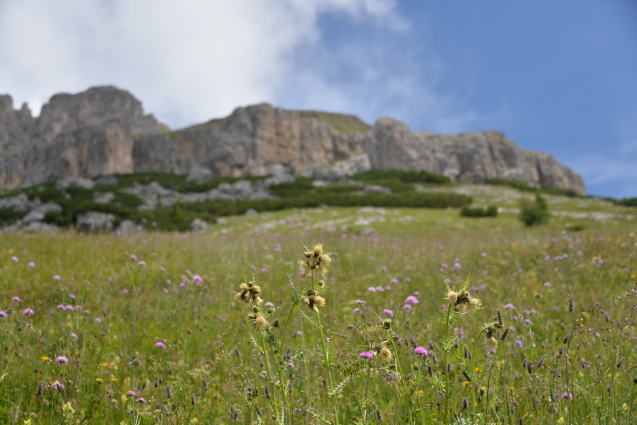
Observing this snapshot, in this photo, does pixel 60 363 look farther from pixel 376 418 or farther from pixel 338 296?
pixel 338 296

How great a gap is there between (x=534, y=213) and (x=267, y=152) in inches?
3508

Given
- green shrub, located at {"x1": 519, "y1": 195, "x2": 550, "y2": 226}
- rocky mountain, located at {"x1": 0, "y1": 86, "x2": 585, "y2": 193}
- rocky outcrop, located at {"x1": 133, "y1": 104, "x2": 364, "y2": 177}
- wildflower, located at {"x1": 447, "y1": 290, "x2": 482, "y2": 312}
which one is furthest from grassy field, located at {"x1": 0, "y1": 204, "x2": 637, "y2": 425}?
rocky outcrop, located at {"x1": 133, "y1": 104, "x2": 364, "y2": 177}

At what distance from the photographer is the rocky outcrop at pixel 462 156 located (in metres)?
101

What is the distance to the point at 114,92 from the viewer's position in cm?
16825

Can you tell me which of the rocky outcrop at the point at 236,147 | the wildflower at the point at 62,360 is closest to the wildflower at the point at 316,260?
the wildflower at the point at 62,360

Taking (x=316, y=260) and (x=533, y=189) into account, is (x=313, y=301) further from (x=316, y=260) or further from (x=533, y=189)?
(x=533, y=189)

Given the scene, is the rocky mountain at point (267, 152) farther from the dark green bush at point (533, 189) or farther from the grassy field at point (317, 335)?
the grassy field at point (317, 335)

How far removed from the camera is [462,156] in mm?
115438

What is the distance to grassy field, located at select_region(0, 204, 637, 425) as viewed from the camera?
7.61ft

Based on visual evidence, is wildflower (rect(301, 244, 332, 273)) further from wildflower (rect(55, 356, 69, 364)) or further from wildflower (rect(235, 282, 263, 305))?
wildflower (rect(55, 356, 69, 364))

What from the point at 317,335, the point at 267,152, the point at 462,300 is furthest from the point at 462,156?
the point at 462,300

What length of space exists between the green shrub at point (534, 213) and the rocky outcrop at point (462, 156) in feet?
211

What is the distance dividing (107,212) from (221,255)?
2514cm

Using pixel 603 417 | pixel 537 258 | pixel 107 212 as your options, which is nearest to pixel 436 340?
pixel 603 417
